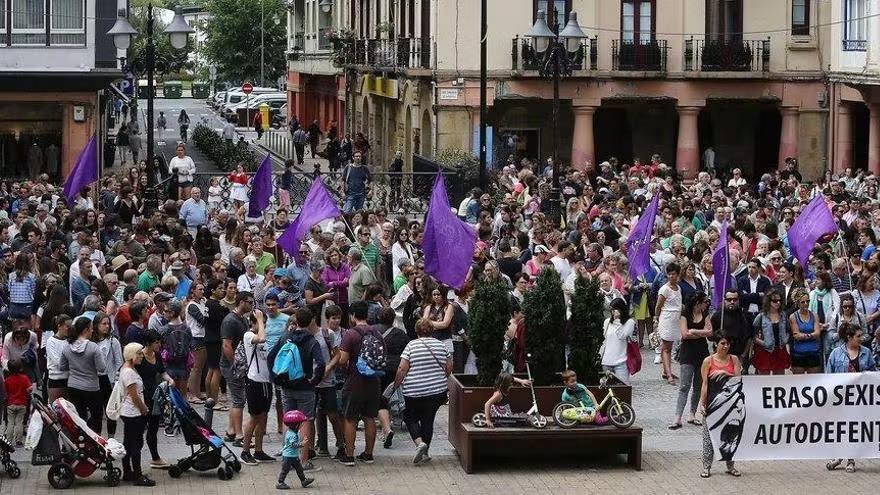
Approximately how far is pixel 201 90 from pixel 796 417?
366 feet

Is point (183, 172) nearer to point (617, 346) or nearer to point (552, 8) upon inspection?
point (552, 8)

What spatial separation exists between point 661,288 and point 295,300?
4.67 m

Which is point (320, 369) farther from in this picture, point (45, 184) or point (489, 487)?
point (45, 184)

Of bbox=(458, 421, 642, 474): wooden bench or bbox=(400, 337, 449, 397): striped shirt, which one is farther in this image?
bbox=(400, 337, 449, 397): striped shirt

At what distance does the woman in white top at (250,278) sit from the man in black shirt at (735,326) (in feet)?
18.8

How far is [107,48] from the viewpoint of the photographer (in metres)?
41.3

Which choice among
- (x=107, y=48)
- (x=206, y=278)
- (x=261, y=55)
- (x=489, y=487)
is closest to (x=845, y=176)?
(x=107, y=48)

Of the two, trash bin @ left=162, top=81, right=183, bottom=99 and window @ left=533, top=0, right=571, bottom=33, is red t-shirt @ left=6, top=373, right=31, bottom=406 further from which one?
trash bin @ left=162, top=81, right=183, bottom=99

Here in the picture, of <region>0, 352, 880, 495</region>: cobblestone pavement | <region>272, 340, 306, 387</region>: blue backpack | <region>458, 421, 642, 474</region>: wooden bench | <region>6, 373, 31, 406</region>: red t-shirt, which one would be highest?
<region>272, 340, 306, 387</region>: blue backpack

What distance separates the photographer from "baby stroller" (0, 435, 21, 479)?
1672cm

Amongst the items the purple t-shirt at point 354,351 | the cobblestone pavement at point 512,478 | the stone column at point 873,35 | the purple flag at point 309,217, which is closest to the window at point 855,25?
the stone column at point 873,35

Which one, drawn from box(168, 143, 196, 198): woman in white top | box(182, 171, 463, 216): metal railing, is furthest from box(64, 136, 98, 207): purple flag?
box(182, 171, 463, 216): metal railing

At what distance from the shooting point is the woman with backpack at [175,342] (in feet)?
62.1

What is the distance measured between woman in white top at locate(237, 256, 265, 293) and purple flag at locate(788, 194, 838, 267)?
7185 millimetres
